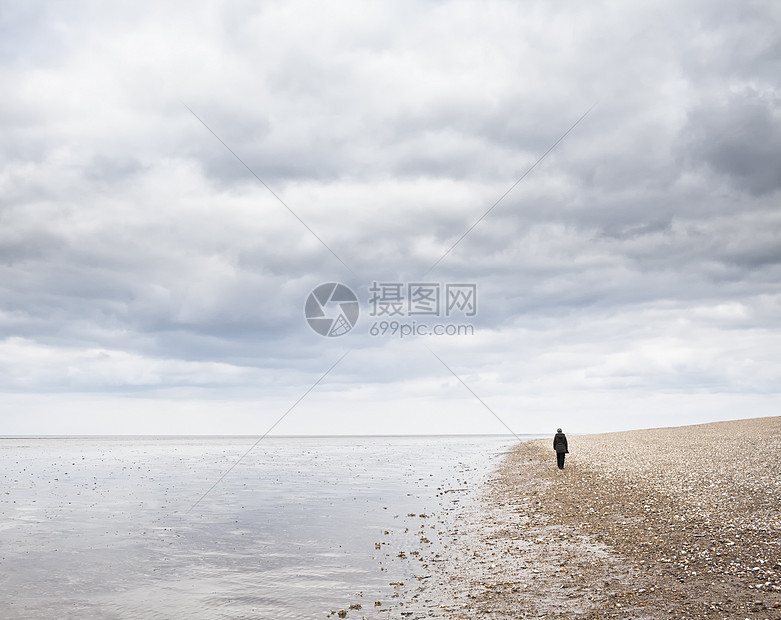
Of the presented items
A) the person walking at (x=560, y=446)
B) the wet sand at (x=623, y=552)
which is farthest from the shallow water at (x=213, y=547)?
the person walking at (x=560, y=446)

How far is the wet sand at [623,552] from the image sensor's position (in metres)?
12.8

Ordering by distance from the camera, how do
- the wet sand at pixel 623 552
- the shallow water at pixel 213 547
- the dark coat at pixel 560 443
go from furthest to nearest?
the dark coat at pixel 560 443, the shallow water at pixel 213 547, the wet sand at pixel 623 552

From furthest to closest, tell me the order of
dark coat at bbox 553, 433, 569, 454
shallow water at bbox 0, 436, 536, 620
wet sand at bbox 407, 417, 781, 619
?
dark coat at bbox 553, 433, 569, 454, shallow water at bbox 0, 436, 536, 620, wet sand at bbox 407, 417, 781, 619

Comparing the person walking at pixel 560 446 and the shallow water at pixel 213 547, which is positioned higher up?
the person walking at pixel 560 446

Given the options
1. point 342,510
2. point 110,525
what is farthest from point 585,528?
point 110,525

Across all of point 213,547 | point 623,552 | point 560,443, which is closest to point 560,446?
point 560,443

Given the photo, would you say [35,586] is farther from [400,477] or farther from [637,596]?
[400,477]

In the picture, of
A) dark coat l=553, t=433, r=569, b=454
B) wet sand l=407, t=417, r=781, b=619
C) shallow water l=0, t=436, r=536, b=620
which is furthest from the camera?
dark coat l=553, t=433, r=569, b=454

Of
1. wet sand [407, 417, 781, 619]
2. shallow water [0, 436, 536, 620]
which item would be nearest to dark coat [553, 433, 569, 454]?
shallow water [0, 436, 536, 620]

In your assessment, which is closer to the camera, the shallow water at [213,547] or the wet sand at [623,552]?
the wet sand at [623,552]

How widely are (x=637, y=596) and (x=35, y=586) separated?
1627 centimetres

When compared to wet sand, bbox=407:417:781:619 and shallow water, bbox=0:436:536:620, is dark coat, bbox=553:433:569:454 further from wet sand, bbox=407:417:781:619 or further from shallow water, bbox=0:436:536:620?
wet sand, bbox=407:417:781:619

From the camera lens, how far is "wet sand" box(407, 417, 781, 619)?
12.8 m

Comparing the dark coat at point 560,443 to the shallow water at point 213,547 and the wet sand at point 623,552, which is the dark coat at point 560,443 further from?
the wet sand at point 623,552
